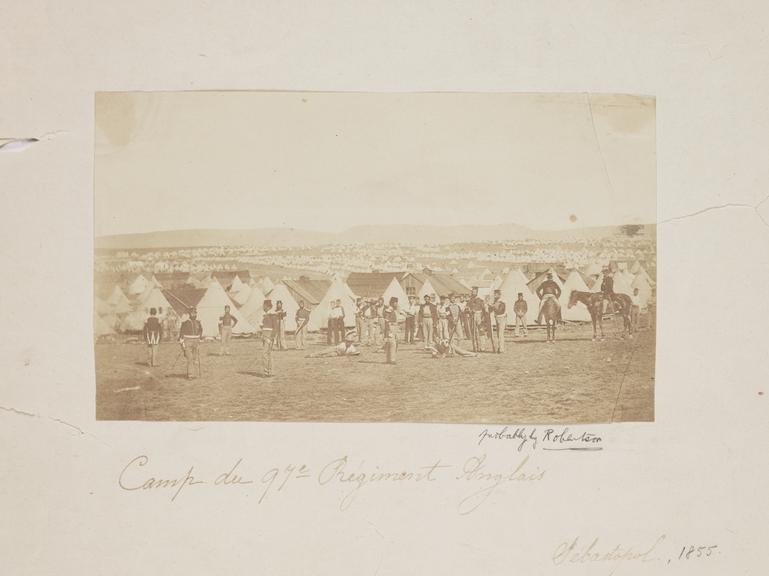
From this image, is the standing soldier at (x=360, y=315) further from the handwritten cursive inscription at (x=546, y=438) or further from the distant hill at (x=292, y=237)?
the handwritten cursive inscription at (x=546, y=438)

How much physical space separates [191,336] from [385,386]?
73 centimetres

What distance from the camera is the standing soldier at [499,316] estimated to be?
215cm

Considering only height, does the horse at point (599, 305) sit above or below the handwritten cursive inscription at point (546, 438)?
above

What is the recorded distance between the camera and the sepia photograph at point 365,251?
2127 mm

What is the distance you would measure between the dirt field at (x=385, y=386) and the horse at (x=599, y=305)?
0.21 ft

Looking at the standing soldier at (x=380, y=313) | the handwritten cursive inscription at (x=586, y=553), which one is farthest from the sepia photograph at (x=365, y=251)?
the handwritten cursive inscription at (x=586, y=553)

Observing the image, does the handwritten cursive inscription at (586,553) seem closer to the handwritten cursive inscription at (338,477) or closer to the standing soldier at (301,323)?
the handwritten cursive inscription at (338,477)

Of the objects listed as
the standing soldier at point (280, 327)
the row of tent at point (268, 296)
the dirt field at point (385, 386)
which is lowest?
the dirt field at point (385, 386)

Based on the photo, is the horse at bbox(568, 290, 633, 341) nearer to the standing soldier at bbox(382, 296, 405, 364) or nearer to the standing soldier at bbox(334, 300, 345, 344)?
the standing soldier at bbox(382, 296, 405, 364)

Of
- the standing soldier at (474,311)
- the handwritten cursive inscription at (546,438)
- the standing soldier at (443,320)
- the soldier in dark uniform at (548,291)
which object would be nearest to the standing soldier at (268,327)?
the standing soldier at (443,320)

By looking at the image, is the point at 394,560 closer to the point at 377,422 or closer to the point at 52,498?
the point at 377,422

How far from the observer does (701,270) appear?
215 centimetres

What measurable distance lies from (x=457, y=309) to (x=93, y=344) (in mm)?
1326

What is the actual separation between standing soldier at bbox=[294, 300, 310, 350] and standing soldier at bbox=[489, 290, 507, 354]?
26.5 inches
